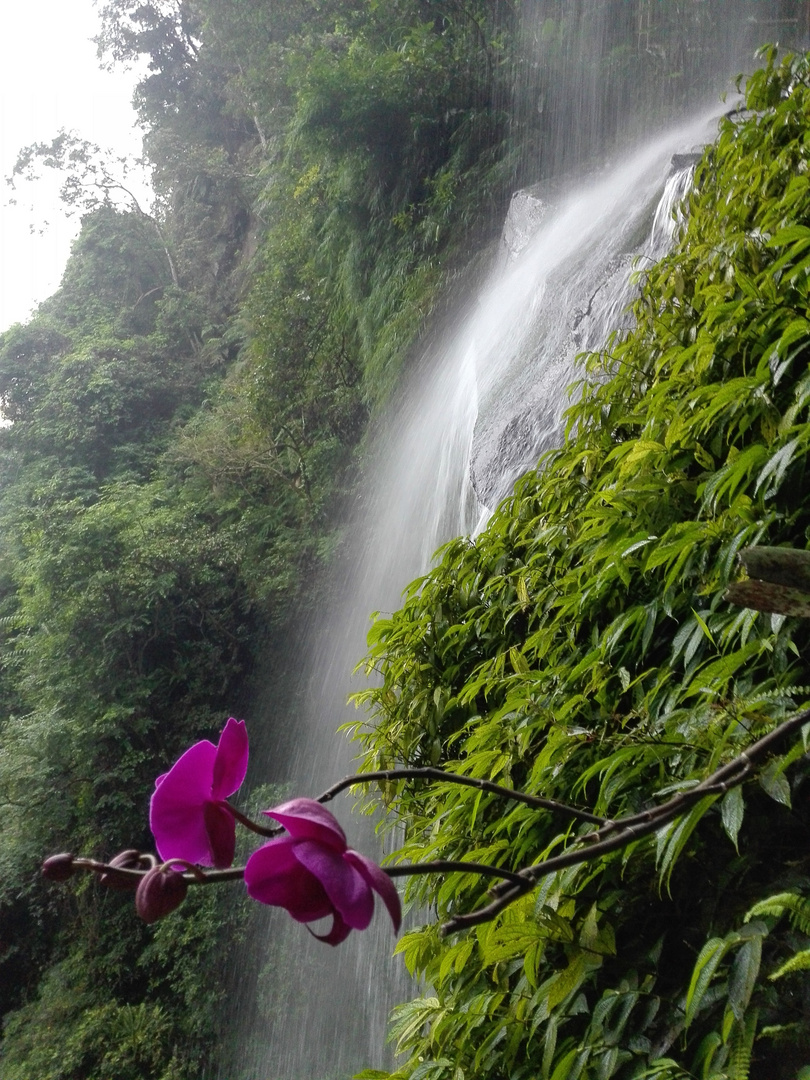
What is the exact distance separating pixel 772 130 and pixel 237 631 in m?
7.29

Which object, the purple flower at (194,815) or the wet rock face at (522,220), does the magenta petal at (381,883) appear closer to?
the purple flower at (194,815)

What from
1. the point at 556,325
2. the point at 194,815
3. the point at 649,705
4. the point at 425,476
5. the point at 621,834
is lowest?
the point at 425,476

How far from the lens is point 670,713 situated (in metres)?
1.10

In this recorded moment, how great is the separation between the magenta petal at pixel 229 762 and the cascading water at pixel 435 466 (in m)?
2.56

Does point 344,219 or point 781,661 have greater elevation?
point 344,219

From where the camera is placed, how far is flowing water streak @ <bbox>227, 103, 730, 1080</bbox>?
133 inches

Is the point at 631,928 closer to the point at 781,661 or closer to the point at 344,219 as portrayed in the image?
the point at 781,661

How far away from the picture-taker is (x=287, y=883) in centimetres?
41

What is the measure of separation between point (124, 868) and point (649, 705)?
0.91 metres

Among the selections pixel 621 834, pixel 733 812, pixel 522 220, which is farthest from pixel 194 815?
pixel 522 220

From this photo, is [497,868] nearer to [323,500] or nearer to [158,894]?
[158,894]

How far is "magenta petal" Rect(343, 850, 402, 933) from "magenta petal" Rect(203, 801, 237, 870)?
79 millimetres

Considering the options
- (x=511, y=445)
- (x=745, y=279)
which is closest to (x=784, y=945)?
(x=745, y=279)

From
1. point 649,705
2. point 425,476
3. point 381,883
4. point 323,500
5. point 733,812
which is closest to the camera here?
point 381,883
